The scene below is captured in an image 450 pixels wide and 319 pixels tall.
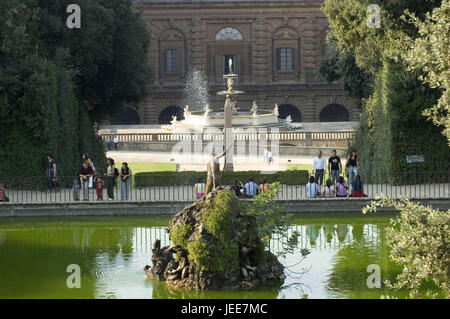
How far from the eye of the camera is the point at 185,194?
101 feet

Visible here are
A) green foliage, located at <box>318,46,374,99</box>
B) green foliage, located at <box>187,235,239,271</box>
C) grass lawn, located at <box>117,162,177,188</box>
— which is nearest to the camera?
green foliage, located at <box>187,235,239,271</box>

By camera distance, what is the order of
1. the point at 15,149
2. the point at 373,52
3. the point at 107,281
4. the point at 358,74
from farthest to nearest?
the point at 358,74 → the point at 373,52 → the point at 15,149 → the point at 107,281

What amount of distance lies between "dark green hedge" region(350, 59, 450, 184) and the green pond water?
5216 millimetres

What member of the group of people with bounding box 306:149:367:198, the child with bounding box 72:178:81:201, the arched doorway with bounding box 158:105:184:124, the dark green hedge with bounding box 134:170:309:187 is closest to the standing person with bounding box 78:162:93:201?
the child with bounding box 72:178:81:201

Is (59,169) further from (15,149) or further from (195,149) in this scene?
(195,149)

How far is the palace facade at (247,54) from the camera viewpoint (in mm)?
75250

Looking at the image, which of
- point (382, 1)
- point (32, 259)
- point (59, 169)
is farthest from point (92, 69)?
point (32, 259)

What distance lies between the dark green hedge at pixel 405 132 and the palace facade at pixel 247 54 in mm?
41840

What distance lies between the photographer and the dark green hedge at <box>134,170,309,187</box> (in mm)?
32594

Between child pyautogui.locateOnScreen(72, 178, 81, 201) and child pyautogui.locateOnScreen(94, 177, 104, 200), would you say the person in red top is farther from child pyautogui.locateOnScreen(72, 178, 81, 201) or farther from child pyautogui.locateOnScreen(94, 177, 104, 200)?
child pyautogui.locateOnScreen(94, 177, 104, 200)

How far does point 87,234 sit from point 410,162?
11621mm

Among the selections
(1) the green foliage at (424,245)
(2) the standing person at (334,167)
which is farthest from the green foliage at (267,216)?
(2) the standing person at (334,167)

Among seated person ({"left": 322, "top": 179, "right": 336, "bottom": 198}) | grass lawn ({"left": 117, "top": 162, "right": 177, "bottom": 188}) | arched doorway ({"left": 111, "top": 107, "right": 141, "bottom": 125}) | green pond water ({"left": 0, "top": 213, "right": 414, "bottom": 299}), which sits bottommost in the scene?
green pond water ({"left": 0, "top": 213, "right": 414, "bottom": 299})
